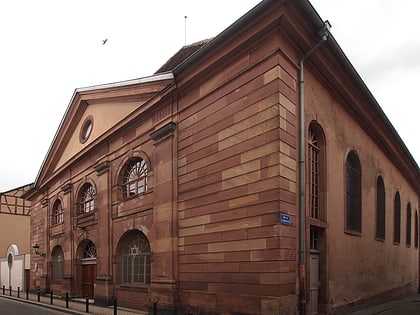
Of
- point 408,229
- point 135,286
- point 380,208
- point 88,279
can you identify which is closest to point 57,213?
point 88,279

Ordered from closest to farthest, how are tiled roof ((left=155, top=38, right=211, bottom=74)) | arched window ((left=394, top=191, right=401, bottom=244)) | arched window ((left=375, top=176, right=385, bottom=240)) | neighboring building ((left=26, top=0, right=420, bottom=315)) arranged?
neighboring building ((left=26, top=0, right=420, bottom=315))
arched window ((left=375, top=176, right=385, bottom=240))
tiled roof ((left=155, top=38, right=211, bottom=74))
arched window ((left=394, top=191, right=401, bottom=244))

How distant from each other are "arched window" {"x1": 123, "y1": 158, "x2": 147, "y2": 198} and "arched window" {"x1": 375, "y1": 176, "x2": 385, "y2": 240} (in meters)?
9.04

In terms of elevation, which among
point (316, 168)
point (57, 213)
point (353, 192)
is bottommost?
point (57, 213)

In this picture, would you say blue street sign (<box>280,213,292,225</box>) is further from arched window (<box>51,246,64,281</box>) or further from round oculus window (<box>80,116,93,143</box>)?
arched window (<box>51,246,64,281</box>)

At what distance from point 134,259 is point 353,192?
Answer: 8.04 m

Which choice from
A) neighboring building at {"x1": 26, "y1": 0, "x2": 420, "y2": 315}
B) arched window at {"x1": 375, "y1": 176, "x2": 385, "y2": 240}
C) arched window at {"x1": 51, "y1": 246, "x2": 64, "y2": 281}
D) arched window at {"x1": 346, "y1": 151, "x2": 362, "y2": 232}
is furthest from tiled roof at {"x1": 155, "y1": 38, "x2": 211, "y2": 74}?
arched window at {"x1": 51, "y1": 246, "x2": 64, "y2": 281}

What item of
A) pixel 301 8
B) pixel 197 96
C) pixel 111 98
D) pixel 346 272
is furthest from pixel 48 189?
pixel 301 8

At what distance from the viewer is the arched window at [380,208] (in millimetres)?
18188

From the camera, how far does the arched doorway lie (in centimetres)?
2114

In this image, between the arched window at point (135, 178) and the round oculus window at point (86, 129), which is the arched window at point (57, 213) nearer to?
the round oculus window at point (86, 129)

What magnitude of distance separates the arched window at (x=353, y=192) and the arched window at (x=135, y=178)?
22.6 ft

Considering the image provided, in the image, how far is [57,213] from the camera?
27016 millimetres

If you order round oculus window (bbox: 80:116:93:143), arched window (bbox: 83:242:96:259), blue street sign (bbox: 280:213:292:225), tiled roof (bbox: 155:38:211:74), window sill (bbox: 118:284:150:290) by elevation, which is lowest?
window sill (bbox: 118:284:150:290)

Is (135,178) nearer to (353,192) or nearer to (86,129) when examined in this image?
(86,129)
